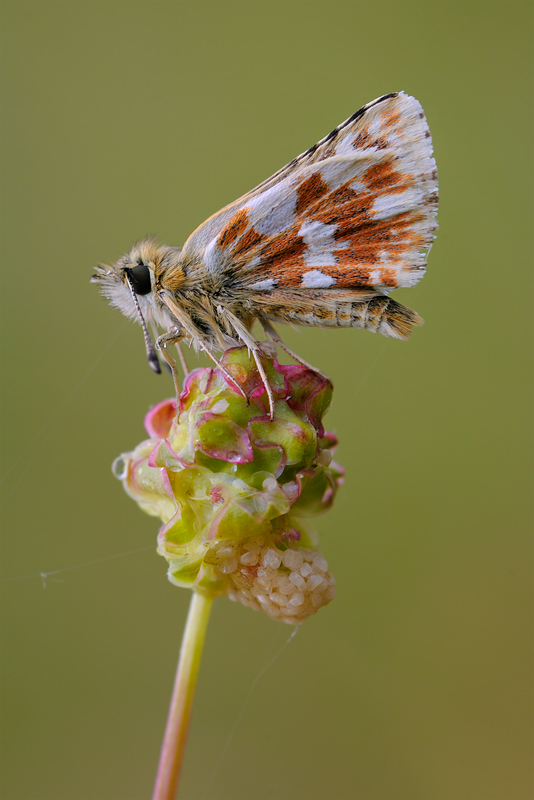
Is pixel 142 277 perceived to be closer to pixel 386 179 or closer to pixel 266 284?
pixel 266 284

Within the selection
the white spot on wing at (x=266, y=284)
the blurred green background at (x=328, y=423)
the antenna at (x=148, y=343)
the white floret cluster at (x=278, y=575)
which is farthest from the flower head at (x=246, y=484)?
the blurred green background at (x=328, y=423)

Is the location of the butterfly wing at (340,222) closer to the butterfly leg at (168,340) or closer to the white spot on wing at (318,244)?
the white spot on wing at (318,244)

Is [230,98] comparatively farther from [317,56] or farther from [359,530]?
[359,530]

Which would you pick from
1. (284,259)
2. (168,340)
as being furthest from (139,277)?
(284,259)

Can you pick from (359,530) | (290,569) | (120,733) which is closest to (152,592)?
(120,733)

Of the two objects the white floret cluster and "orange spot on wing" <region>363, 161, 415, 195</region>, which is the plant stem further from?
"orange spot on wing" <region>363, 161, 415, 195</region>
